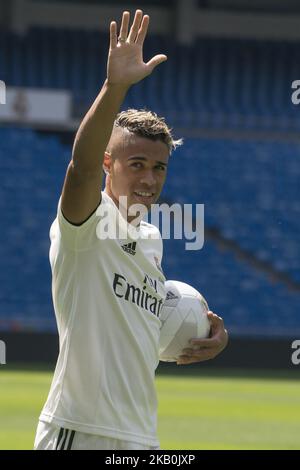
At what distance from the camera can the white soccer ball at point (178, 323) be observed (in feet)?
14.2

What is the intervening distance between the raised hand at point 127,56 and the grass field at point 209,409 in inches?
235

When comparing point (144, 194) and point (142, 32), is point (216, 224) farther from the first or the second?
point (142, 32)

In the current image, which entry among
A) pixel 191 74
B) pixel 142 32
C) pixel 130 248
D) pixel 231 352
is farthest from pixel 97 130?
pixel 191 74

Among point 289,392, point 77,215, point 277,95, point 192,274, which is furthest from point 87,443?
point 277,95

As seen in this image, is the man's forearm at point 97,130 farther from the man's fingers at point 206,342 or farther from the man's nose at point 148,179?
the man's fingers at point 206,342

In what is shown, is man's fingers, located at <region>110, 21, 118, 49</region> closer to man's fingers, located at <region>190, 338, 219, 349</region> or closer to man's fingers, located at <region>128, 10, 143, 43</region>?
man's fingers, located at <region>128, 10, 143, 43</region>

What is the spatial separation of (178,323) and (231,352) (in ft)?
53.1

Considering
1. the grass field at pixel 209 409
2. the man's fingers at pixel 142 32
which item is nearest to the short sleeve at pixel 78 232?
the man's fingers at pixel 142 32

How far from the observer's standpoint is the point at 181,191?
24.0m

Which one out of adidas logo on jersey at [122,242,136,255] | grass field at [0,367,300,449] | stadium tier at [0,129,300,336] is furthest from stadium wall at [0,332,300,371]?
adidas logo on jersey at [122,242,136,255]

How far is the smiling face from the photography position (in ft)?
12.8

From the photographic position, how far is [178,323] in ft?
14.2

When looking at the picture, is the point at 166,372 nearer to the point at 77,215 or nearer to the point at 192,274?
the point at 192,274

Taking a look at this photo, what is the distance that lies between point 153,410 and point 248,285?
19.6 m
